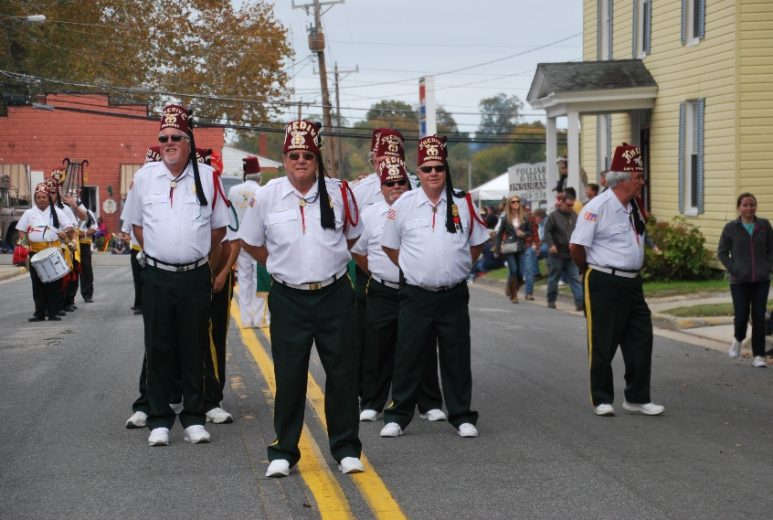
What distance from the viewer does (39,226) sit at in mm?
19000

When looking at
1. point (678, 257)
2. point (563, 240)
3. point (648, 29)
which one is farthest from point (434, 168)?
point (648, 29)

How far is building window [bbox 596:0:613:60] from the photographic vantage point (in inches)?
1222

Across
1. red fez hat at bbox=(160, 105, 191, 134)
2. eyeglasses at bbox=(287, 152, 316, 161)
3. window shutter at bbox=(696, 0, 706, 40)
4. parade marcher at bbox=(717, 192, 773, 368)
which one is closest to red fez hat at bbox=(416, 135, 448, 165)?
eyeglasses at bbox=(287, 152, 316, 161)

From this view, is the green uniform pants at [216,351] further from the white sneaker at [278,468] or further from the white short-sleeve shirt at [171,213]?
the white sneaker at [278,468]

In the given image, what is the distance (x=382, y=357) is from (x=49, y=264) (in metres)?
9.78

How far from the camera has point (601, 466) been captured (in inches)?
322

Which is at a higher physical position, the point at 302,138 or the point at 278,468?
the point at 302,138

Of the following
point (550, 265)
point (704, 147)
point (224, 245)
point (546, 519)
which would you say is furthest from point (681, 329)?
point (546, 519)

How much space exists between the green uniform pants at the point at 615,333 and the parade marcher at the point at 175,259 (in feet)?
10.6

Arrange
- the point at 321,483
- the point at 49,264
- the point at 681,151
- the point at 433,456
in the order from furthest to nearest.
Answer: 1. the point at 681,151
2. the point at 49,264
3. the point at 433,456
4. the point at 321,483

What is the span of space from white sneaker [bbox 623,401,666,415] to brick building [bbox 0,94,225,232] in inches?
1922

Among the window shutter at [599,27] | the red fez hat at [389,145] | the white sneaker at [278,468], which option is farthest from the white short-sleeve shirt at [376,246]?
the window shutter at [599,27]

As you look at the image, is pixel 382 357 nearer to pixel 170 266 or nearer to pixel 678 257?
pixel 170 266

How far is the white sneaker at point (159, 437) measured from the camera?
8.89m
